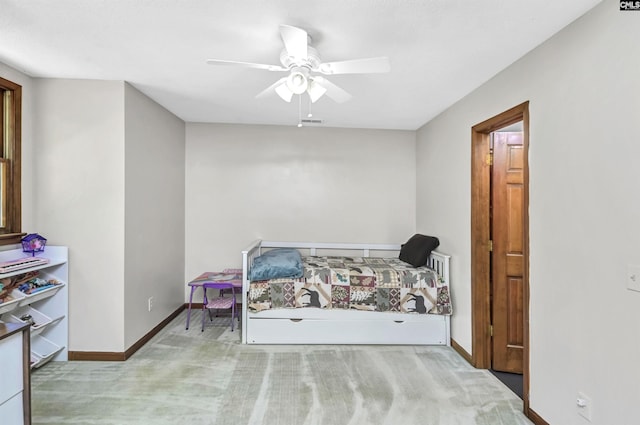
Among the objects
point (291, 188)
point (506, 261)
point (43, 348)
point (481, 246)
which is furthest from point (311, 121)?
point (43, 348)

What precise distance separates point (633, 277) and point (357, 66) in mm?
1684

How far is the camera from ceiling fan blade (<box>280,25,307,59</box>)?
153cm

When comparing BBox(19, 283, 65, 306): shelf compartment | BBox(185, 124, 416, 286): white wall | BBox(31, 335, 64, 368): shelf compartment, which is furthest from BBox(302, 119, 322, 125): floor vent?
BBox(31, 335, 64, 368): shelf compartment

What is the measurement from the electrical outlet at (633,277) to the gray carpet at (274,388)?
3.90 ft

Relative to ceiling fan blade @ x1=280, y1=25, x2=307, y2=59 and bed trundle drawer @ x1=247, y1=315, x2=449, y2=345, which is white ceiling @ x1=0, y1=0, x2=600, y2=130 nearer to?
ceiling fan blade @ x1=280, y1=25, x2=307, y2=59

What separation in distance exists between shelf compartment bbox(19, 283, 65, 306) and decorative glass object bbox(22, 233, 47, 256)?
319 mm

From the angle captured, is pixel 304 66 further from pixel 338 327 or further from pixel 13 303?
pixel 13 303

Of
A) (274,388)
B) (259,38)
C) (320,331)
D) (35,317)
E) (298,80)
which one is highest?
(259,38)

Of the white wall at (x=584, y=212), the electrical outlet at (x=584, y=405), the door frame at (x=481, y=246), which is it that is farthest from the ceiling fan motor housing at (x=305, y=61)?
the electrical outlet at (x=584, y=405)

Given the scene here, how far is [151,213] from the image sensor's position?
3.13 meters

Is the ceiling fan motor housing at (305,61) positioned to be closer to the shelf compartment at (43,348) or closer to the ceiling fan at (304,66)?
the ceiling fan at (304,66)

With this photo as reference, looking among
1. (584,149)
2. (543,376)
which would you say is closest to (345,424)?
(543,376)

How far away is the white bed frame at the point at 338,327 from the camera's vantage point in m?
3.04

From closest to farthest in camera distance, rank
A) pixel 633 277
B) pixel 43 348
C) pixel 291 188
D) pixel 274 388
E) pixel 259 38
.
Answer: pixel 633 277, pixel 259 38, pixel 274 388, pixel 43 348, pixel 291 188
